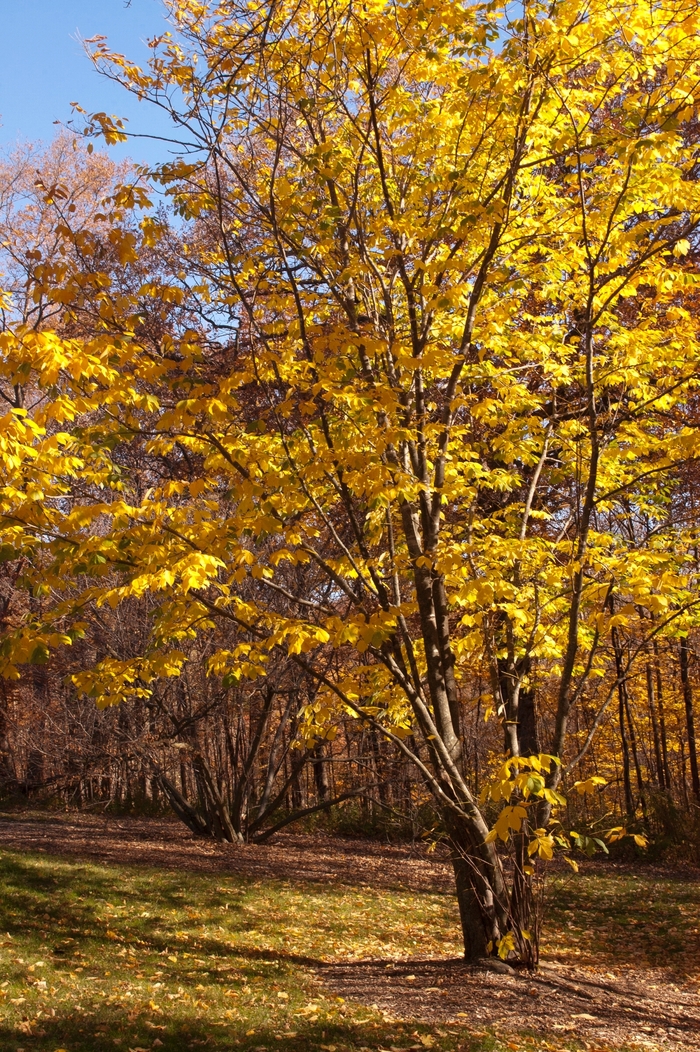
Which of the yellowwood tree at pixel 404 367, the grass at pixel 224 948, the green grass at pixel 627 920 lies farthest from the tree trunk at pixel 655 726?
the yellowwood tree at pixel 404 367

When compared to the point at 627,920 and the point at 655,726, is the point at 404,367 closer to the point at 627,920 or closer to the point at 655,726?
the point at 627,920

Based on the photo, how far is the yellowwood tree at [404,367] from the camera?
13.3 ft

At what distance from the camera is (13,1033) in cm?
436

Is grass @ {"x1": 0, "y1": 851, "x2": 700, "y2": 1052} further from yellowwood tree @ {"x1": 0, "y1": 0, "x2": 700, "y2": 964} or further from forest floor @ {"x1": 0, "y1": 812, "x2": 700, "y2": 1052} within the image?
yellowwood tree @ {"x1": 0, "y1": 0, "x2": 700, "y2": 964}

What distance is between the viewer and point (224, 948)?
6.56 m

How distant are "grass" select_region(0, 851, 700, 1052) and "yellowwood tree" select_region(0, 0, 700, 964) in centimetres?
139

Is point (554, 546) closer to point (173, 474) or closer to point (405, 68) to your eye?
point (405, 68)

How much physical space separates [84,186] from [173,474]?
8.72m

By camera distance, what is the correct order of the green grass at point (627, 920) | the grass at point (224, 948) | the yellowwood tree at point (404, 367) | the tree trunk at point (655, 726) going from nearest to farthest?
1. the yellowwood tree at point (404, 367)
2. the grass at point (224, 948)
3. the green grass at point (627, 920)
4. the tree trunk at point (655, 726)

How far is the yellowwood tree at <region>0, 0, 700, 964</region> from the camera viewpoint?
4.05 metres

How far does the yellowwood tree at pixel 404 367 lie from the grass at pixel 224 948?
139 cm

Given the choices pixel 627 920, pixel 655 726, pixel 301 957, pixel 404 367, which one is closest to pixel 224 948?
pixel 301 957

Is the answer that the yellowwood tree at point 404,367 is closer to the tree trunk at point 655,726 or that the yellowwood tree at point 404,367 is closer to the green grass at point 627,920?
the green grass at point 627,920

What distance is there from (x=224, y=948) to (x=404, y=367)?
490 cm
